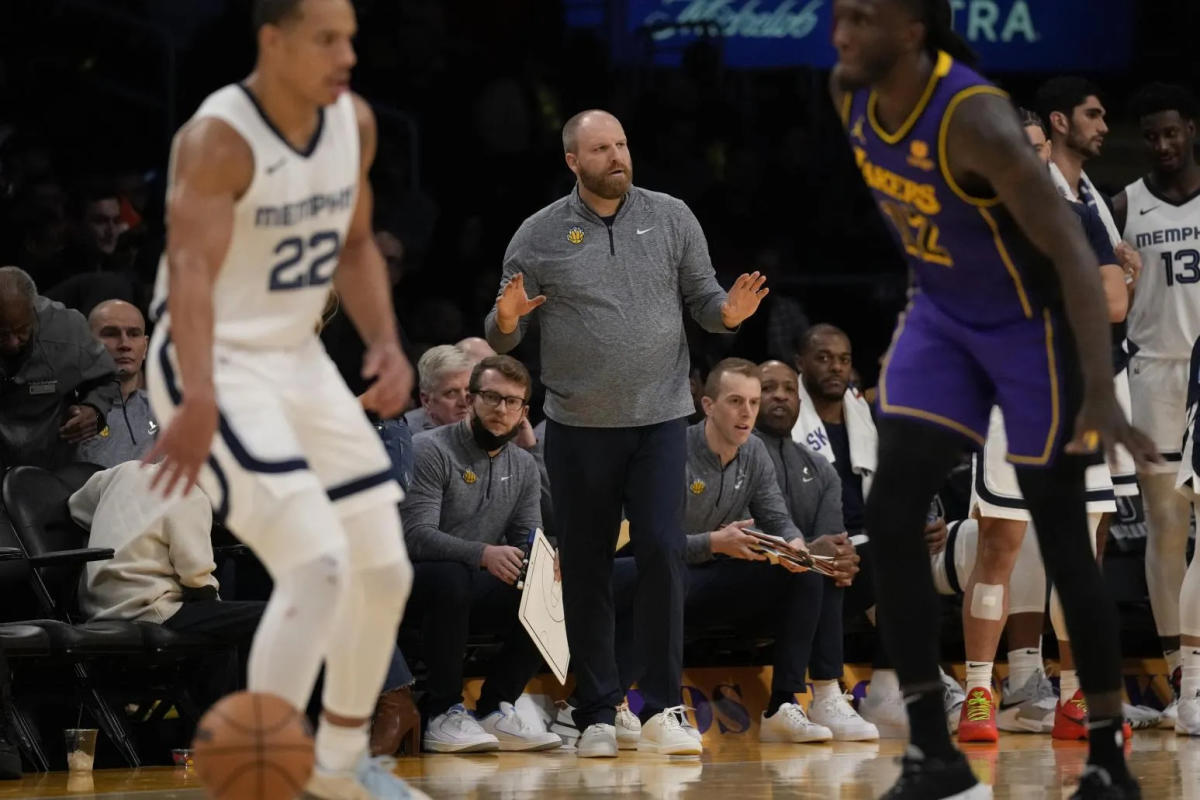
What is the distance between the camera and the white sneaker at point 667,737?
7.07m

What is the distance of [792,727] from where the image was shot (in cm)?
809

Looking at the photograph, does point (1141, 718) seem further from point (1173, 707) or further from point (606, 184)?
point (606, 184)

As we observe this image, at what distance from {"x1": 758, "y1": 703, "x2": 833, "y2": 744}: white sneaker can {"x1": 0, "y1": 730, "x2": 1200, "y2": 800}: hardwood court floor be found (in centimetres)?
28

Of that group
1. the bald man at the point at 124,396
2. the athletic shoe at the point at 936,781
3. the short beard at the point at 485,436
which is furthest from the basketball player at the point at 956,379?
the bald man at the point at 124,396

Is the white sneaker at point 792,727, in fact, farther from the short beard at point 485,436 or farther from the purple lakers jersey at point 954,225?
the purple lakers jersey at point 954,225

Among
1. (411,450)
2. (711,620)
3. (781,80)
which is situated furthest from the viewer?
(781,80)

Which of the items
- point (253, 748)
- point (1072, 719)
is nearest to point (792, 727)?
point (1072, 719)

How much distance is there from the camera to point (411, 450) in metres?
7.80

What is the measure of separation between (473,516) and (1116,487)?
109 inches

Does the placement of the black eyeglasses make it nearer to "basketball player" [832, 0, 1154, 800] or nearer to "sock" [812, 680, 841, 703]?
"sock" [812, 680, 841, 703]

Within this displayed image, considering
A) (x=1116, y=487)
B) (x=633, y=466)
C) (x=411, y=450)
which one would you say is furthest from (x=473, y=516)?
(x=1116, y=487)

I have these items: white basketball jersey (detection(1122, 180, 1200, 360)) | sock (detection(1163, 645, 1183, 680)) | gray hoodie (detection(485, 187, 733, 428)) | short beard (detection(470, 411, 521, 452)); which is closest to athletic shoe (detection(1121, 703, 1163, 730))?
sock (detection(1163, 645, 1183, 680))

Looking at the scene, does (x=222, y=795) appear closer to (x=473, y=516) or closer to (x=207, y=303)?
(x=207, y=303)

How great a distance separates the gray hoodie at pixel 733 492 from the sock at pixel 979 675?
1.06m
